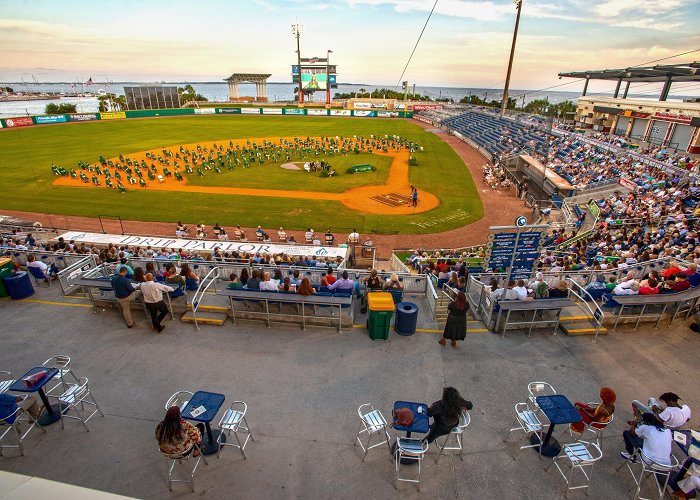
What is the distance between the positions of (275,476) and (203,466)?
3.99ft

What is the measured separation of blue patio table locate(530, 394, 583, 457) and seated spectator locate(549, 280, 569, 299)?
13.2 ft

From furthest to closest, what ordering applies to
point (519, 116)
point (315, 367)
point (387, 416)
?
point (519, 116) < point (315, 367) < point (387, 416)

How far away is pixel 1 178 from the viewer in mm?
33469

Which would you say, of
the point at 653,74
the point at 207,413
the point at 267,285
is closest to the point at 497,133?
the point at 653,74

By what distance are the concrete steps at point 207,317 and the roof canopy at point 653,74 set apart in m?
45.1

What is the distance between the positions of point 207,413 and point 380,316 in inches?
172

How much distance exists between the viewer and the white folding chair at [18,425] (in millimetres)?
5779

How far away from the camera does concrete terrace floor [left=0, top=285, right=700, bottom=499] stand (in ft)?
18.8

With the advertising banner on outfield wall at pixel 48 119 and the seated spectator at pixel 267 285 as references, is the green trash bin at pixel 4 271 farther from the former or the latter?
the advertising banner on outfield wall at pixel 48 119

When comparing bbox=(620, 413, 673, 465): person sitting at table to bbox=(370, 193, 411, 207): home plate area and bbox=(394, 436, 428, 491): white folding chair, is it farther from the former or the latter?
bbox=(370, 193, 411, 207): home plate area

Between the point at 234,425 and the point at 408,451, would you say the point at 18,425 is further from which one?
the point at 408,451

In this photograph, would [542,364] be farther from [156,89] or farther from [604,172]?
[156,89]

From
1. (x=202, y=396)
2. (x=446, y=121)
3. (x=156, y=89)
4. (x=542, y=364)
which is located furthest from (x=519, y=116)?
(x=156, y=89)

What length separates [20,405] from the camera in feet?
21.5
